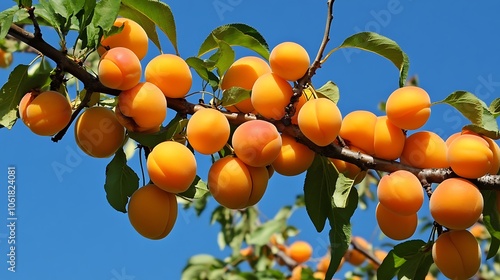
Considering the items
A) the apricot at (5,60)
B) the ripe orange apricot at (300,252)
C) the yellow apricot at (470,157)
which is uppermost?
the yellow apricot at (470,157)

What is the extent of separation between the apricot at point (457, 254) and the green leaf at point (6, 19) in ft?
3.08

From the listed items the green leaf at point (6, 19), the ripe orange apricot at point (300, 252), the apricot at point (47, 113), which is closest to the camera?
the green leaf at point (6, 19)

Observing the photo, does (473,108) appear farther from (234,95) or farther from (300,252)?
(300,252)

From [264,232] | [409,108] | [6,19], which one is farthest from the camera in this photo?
[264,232]

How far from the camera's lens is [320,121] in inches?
44.9

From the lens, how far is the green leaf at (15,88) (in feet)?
4.13

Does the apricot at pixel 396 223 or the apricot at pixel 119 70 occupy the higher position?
the apricot at pixel 119 70

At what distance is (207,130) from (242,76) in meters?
0.22

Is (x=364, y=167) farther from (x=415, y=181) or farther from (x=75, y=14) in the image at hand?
(x=75, y=14)

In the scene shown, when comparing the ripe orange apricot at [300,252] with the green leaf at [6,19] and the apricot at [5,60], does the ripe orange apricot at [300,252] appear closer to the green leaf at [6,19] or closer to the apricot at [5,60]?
the apricot at [5,60]

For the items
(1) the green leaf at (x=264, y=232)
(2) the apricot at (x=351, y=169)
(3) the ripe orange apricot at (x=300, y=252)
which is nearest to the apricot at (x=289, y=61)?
(2) the apricot at (x=351, y=169)

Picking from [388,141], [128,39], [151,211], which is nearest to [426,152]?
[388,141]

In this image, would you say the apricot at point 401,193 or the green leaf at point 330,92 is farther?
the green leaf at point 330,92

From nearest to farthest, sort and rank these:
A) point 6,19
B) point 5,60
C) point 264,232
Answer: point 6,19, point 264,232, point 5,60
